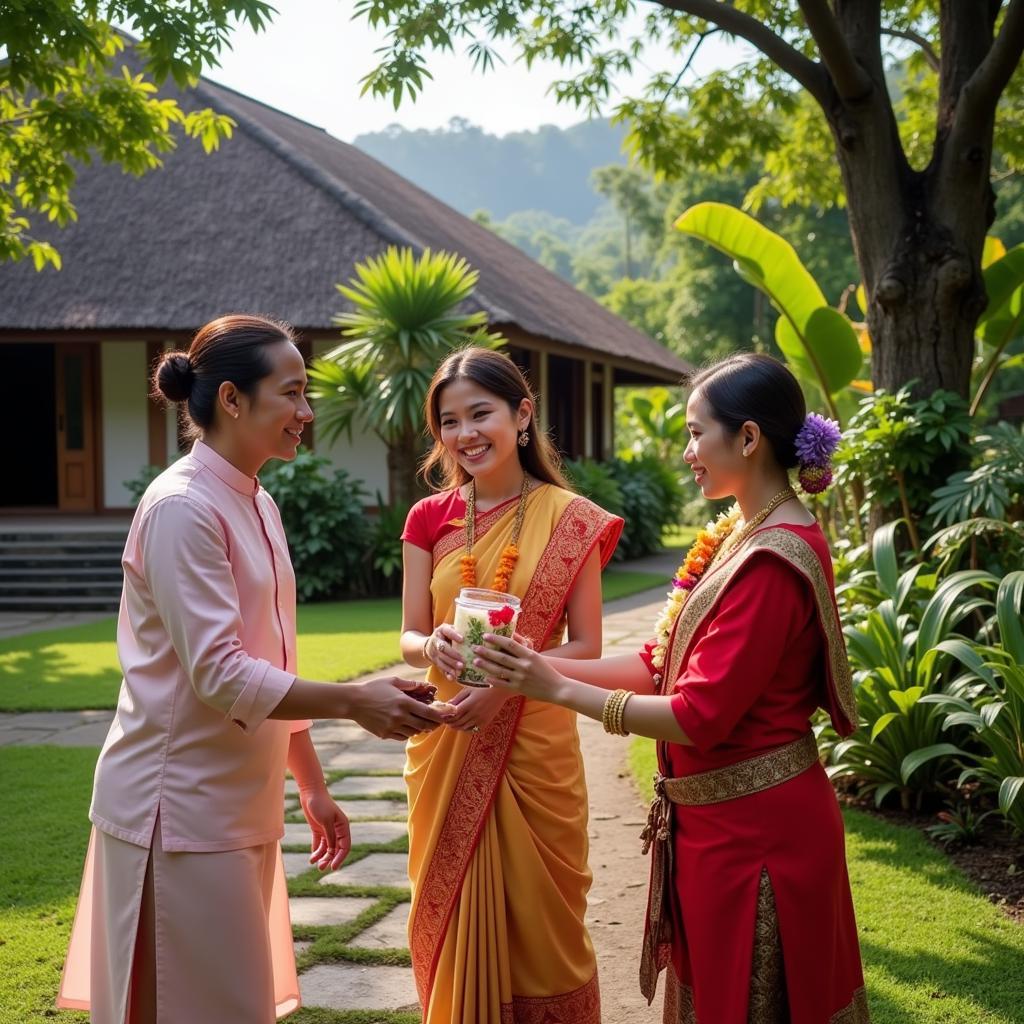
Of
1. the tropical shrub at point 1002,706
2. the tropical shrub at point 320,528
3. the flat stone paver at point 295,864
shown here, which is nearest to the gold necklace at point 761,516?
the tropical shrub at point 1002,706

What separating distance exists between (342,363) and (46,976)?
996cm

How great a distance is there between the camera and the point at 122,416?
16.1 meters

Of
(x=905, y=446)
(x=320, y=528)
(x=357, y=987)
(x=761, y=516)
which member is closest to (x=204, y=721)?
(x=761, y=516)

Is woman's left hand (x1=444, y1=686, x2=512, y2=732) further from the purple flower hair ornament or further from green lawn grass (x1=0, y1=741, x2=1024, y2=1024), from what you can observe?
green lawn grass (x1=0, y1=741, x2=1024, y2=1024)

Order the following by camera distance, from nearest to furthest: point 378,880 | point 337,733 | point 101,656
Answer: point 378,880 → point 337,733 → point 101,656

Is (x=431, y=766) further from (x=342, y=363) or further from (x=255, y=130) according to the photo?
(x=255, y=130)

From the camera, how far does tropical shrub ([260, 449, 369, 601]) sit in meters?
13.2

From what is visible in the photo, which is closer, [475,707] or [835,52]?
[475,707]

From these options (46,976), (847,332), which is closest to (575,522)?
(46,976)

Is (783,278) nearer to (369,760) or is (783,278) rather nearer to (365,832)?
(369,760)

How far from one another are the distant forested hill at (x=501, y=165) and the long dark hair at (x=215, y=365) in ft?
498

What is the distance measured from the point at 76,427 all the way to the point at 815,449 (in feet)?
50.6

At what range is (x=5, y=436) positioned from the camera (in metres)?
20.2

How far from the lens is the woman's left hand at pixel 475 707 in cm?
270
